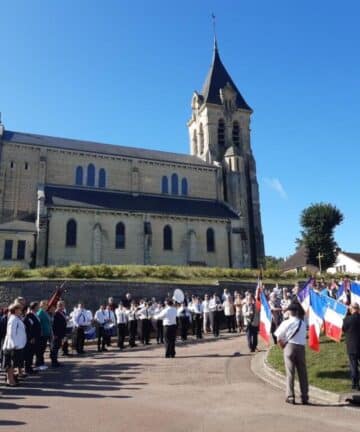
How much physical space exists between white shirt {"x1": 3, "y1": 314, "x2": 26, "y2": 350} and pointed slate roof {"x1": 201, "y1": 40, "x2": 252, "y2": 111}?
154 feet

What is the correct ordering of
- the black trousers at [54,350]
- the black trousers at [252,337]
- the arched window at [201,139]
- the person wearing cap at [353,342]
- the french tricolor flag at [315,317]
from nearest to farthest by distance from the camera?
the person wearing cap at [353,342] → the french tricolor flag at [315,317] → the black trousers at [54,350] → the black trousers at [252,337] → the arched window at [201,139]

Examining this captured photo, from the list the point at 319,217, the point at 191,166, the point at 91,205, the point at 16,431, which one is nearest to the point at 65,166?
the point at 91,205

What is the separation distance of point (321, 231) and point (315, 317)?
42522 millimetres

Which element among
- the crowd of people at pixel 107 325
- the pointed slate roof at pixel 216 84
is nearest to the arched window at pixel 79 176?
the pointed slate roof at pixel 216 84

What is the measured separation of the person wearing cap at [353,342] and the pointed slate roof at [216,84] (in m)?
46.9

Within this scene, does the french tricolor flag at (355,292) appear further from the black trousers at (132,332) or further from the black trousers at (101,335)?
the black trousers at (101,335)

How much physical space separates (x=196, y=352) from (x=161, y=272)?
50.6 ft

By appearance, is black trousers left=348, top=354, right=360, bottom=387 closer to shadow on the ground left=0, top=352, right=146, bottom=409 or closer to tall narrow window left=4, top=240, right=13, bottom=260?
shadow on the ground left=0, top=352, right=146, bottom=409

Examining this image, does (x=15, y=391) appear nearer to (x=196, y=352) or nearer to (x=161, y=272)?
(x=196, y=352)

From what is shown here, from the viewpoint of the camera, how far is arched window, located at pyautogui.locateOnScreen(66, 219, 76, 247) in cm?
3709

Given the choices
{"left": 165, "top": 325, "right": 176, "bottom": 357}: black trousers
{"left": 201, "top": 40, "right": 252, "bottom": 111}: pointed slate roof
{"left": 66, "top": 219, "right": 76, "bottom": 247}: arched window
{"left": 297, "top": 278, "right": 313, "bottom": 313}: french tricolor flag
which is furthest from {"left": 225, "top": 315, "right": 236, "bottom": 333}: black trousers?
{"left": 201, "top": 40, "right": 252, "bottom": 111}: pointed slate roof

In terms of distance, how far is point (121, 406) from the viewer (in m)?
8.06

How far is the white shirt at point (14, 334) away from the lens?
402 inches

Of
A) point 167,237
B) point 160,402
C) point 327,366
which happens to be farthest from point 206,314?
point 167,237
